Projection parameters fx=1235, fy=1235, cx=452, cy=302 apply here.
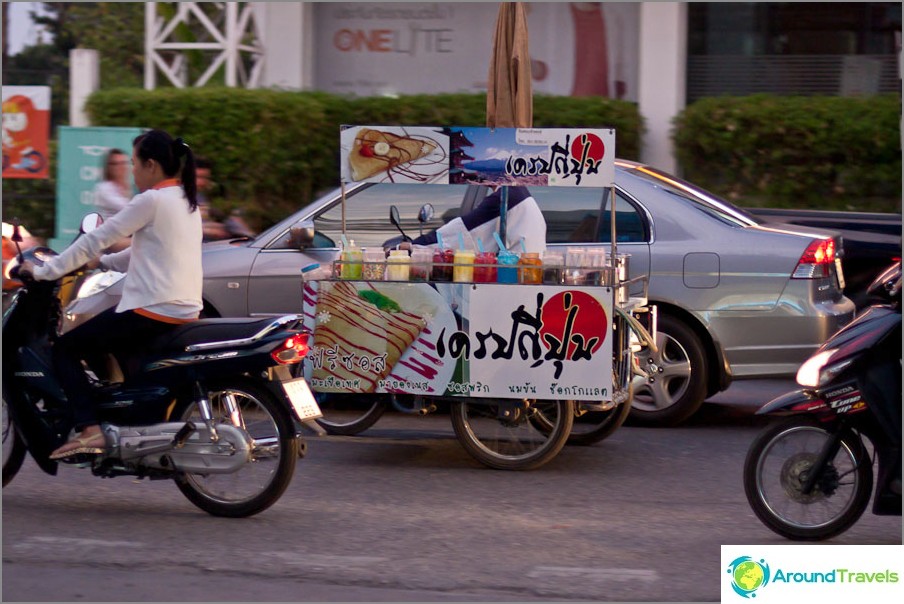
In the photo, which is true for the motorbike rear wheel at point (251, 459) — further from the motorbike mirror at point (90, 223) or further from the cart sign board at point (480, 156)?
the cart sign board at point (480, 156)

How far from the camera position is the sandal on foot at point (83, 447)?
18.7ft

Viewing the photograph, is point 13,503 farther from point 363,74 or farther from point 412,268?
point 363,74

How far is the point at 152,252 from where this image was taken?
5.72m

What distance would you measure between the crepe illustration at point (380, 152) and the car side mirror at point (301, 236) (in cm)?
94

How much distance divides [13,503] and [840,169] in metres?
10.1

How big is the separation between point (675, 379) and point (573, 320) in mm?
1768

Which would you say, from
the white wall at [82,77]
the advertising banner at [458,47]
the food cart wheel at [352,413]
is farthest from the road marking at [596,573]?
the white wall at [82,77]

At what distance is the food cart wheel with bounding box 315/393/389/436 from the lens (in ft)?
24.7

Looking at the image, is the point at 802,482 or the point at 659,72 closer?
the point at 802,482

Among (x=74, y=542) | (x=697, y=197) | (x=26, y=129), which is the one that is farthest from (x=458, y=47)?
(x=74, y=542)

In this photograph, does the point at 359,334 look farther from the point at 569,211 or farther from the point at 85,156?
the point at 85,156

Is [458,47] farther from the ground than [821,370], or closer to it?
farther from the ground

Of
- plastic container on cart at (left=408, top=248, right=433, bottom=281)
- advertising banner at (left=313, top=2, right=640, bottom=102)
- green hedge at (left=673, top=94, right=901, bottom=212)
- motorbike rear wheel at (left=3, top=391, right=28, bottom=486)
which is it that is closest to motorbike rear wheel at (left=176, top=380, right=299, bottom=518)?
motorbike rear wheel at (left=3, top=391, right=28, bottom=486)

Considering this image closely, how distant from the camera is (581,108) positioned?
14062 mm
